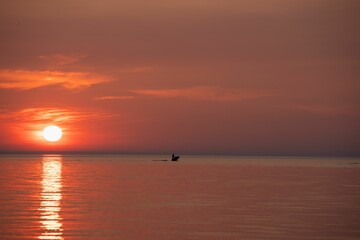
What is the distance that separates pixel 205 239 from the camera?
29141mm

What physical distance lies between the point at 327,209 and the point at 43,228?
817 inches

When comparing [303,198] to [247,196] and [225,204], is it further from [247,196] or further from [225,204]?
[225,204]

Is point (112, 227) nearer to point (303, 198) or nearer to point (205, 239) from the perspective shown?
point (205, 239)

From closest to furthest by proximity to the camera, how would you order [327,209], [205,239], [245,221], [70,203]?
[205,239]
[245,221]
[327,209]
[70,203]

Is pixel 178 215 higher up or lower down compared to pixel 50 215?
lower down

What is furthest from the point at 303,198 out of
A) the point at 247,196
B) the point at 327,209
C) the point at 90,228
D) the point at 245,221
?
the point at 90,228

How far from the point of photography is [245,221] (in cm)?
3562

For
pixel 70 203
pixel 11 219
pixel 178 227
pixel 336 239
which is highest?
pixel 70 203

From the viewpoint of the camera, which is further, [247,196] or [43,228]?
[247,196]

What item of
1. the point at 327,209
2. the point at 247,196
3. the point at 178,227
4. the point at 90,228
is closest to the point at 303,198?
the point at 247,196

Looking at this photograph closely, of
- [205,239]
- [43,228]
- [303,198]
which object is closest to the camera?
[205,239]

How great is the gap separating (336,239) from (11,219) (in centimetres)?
1910

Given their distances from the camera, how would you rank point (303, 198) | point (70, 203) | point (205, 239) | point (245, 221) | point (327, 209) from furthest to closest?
point (303, 198), point (70, 203), point (327, 209), point (245, 221), point (205, 239)

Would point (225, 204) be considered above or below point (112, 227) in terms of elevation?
above
